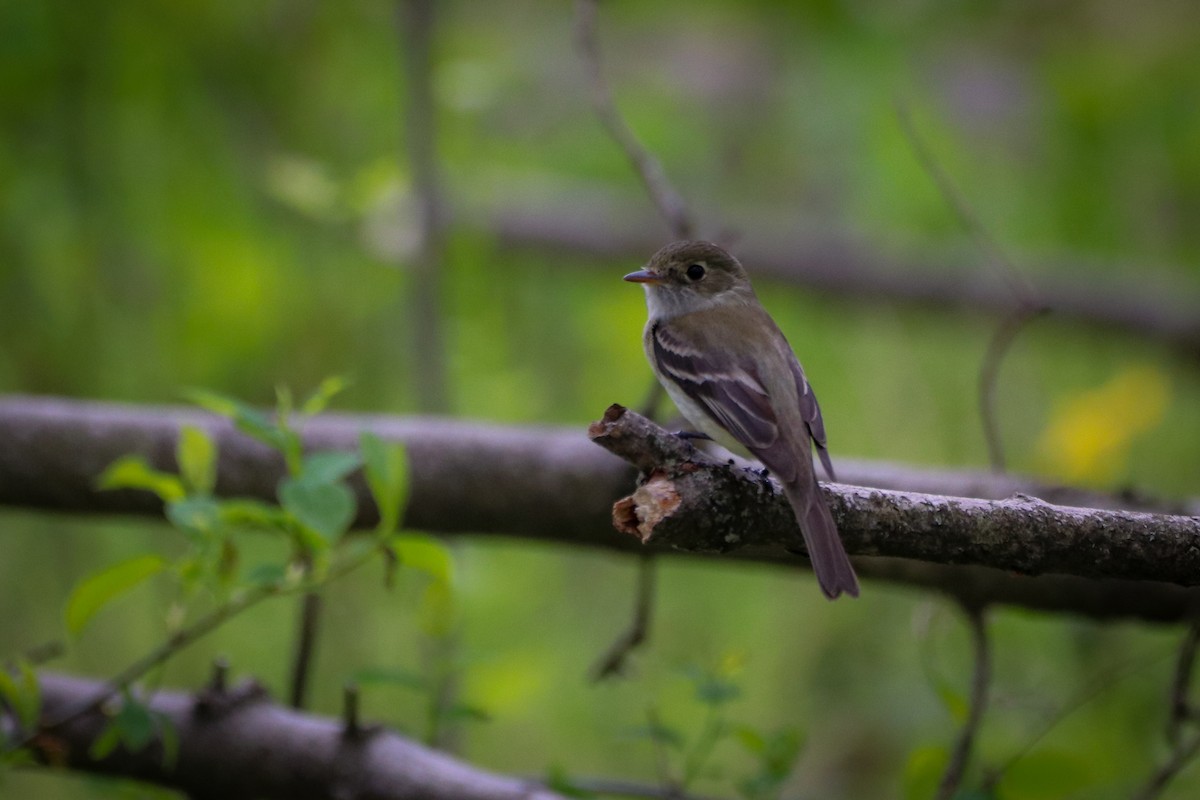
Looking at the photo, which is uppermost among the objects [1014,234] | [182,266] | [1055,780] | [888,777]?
[1014,234]

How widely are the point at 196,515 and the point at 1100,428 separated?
10.7 ft

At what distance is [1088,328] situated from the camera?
21.8ft

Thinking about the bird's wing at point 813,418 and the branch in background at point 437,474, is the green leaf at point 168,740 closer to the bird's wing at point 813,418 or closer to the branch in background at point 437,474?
the branch in background at point 437,474

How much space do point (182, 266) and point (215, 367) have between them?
38 centimetres

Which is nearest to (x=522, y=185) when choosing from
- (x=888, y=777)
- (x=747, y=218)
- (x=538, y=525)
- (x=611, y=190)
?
(x=611, y=190)

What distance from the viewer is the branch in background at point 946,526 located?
5.41 ft

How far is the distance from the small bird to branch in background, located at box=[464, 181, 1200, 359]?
9.28ft

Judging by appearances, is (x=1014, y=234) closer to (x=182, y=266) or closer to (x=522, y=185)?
(x=522, y=185)

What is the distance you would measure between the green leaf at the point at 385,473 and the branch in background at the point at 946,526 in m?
0.50

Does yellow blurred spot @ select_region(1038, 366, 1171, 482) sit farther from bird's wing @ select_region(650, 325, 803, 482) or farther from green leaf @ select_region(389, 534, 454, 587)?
green leaf @ select_region(389, 534, 454, 587)

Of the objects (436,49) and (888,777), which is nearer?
(436,49)

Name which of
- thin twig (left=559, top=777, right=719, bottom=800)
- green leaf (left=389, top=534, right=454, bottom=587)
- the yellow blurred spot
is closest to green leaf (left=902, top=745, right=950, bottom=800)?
thin twig (left=559, top=777, right=719, bottom=800)

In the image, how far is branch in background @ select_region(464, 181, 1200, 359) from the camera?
6441 mm

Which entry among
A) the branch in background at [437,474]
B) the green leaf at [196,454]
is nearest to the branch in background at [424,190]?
the branch in background at [437,474]
